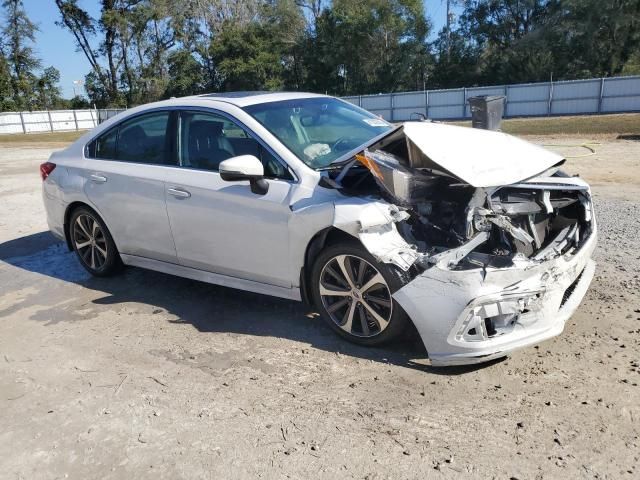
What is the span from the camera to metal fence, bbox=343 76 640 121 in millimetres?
29203

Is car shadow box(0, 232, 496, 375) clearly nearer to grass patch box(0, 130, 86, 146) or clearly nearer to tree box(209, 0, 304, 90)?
grass patch box(0, 130, 86, 146)

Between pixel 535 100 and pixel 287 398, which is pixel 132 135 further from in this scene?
pixel 535 100

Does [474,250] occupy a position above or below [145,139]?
below

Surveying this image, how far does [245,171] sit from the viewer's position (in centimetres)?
382

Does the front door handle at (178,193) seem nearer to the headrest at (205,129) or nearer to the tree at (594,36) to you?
the headrest at (205,129)

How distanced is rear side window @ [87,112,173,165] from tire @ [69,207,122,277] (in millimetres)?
626

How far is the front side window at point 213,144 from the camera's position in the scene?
4.15 metres

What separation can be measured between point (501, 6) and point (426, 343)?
49.1 meters

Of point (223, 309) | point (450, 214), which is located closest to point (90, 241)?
point (223, 309)

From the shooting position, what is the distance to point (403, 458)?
2684 mm

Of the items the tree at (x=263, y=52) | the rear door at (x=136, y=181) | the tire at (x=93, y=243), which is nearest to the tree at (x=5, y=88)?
the tree at (x=263, y=52)

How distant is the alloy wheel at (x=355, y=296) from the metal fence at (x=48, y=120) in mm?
43159

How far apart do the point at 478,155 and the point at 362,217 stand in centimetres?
95

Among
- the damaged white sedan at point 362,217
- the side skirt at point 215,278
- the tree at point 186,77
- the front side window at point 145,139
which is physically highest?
the tree at point 186,77
